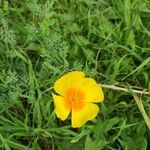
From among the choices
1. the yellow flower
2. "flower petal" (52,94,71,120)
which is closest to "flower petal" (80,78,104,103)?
the yellow flower

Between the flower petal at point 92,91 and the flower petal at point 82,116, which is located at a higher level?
the flower petal at point 92,91

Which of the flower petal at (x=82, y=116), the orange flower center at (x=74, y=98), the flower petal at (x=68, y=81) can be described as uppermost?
the flower petal at (x=68, y=81)

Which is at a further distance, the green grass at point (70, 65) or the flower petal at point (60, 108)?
the green grass at point (70, 65)

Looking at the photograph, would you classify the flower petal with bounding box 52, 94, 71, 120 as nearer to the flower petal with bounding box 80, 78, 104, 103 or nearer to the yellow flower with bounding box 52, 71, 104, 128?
the yellow flower with bounding box 52, 71, 104, 128

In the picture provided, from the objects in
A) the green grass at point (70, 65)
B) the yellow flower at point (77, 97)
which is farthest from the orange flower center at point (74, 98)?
the green grass at point (70, 65)

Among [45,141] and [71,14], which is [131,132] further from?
[71,14]

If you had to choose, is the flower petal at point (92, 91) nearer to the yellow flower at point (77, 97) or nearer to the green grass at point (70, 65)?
the yellow flower at point (77, 97)
